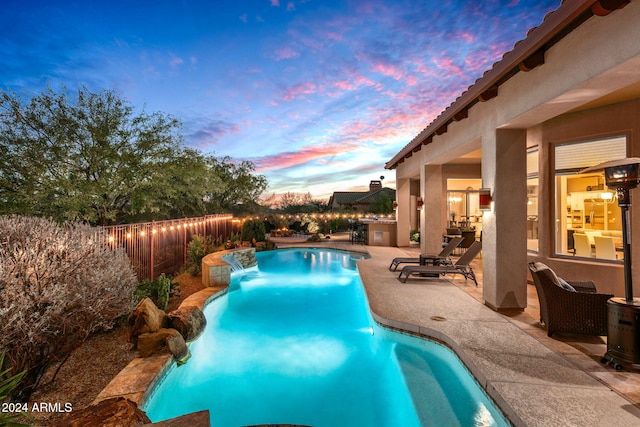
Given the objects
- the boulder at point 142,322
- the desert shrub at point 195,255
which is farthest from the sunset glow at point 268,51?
the boulder at point 142,322

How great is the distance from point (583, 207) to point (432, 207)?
14.3ft

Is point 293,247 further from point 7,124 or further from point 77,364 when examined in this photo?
point 77,364

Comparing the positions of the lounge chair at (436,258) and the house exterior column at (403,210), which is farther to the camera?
the house exterior column at (403,210)

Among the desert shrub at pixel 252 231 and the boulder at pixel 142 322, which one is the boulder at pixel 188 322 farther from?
the desert shrub at pixel 252 231

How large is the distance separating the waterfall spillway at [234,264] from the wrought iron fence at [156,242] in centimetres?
140

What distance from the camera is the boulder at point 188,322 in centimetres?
562

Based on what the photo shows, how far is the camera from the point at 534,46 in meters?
4.02

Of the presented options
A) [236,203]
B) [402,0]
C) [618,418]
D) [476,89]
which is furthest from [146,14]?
[236,203]

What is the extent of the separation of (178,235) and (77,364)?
6575 mm

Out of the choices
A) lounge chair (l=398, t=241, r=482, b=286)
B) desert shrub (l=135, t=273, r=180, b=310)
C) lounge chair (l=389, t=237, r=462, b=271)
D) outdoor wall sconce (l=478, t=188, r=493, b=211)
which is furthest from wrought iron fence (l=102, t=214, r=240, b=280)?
outdoor wall sconce (l=478, t=188, r=493, b=211)

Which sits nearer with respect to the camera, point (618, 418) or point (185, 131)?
point (618, 418)

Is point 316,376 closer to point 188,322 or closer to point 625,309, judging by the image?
point 188,322

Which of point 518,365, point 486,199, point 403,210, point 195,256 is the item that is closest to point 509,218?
point 486,199

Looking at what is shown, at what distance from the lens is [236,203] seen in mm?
29062
